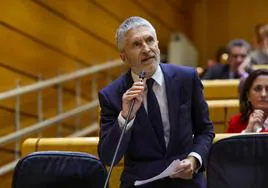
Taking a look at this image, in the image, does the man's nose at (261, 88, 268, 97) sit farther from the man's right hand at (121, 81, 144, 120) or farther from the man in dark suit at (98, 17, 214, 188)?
the man's right hand at (121, 81, 144, 120)

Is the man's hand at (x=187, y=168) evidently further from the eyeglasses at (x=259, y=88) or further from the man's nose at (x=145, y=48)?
the eyeglasses at (x=259, y=88)

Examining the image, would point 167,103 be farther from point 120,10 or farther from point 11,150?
point 120,10

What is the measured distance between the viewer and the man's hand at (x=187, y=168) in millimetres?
1563

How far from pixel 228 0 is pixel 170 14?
2.25ft

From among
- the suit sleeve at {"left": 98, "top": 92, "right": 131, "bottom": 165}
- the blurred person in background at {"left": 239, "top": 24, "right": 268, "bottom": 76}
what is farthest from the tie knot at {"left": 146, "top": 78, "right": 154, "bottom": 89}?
the blurred person in background at {"left": 239, "top": 24, "right": 268, "bottom": 76}

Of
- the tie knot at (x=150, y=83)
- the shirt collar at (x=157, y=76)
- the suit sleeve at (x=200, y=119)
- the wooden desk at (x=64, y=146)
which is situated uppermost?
the shirt collar at (x=157, y=76)

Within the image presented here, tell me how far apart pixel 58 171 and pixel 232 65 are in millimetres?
2242

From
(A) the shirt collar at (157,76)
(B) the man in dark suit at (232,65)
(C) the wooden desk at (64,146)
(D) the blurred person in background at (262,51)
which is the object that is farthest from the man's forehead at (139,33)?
(D) the blurred person in background at (262,51)

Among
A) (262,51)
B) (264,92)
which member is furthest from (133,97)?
(262,51)

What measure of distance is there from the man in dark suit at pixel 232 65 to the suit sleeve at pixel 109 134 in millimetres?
2107

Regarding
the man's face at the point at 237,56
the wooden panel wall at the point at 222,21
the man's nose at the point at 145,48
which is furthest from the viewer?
the wooden panel wall at the point at 222,21

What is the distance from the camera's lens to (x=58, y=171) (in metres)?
1.65

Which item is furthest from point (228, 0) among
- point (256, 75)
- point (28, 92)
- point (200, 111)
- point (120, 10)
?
point (200, 111)

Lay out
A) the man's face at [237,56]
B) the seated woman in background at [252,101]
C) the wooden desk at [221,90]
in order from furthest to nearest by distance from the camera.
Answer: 1. the man's face at [237,56]
2. the wooden desk at [221,90]
3. the seated woman in background at [252,101]
